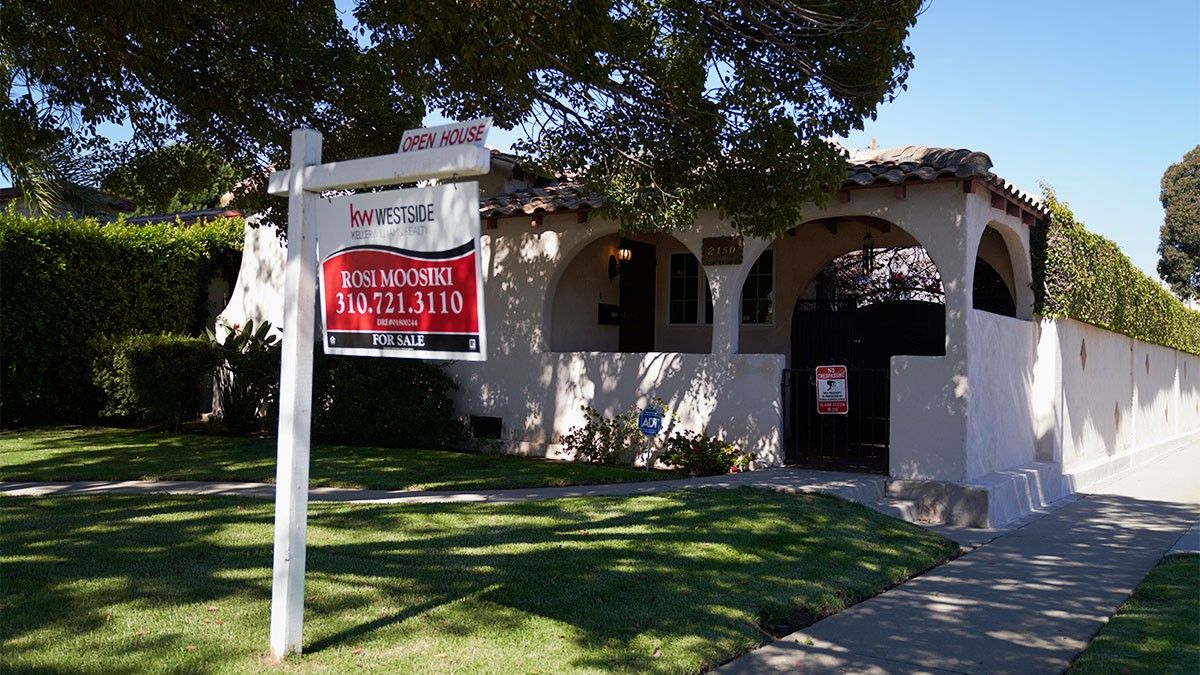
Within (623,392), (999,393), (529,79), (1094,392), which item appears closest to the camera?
(529,79)

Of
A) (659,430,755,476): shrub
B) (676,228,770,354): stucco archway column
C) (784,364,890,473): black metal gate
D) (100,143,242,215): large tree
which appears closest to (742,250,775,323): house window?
(784,364,890,473): black metal gate

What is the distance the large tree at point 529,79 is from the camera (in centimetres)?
837

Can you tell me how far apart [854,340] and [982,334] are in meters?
3.40

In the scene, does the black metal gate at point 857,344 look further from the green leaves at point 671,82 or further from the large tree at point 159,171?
the large tree at point 159,171

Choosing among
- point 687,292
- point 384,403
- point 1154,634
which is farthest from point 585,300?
point 1154,634

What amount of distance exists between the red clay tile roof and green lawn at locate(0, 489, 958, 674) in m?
3.85

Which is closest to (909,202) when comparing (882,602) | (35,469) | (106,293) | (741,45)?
(741,45)

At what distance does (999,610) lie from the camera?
6.73 m

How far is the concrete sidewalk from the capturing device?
5.44 m

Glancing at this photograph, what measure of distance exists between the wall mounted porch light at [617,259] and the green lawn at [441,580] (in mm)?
6506

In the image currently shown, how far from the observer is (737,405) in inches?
478

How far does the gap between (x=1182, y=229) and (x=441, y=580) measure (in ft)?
130

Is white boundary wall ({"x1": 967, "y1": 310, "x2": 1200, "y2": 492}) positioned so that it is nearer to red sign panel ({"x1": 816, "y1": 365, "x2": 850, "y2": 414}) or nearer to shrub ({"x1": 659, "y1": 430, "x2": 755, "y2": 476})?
red sign panel ({"x1": 816, "y1": 365, "x2": 850, "y2": 414})

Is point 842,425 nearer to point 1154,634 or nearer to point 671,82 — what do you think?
point 671,82
